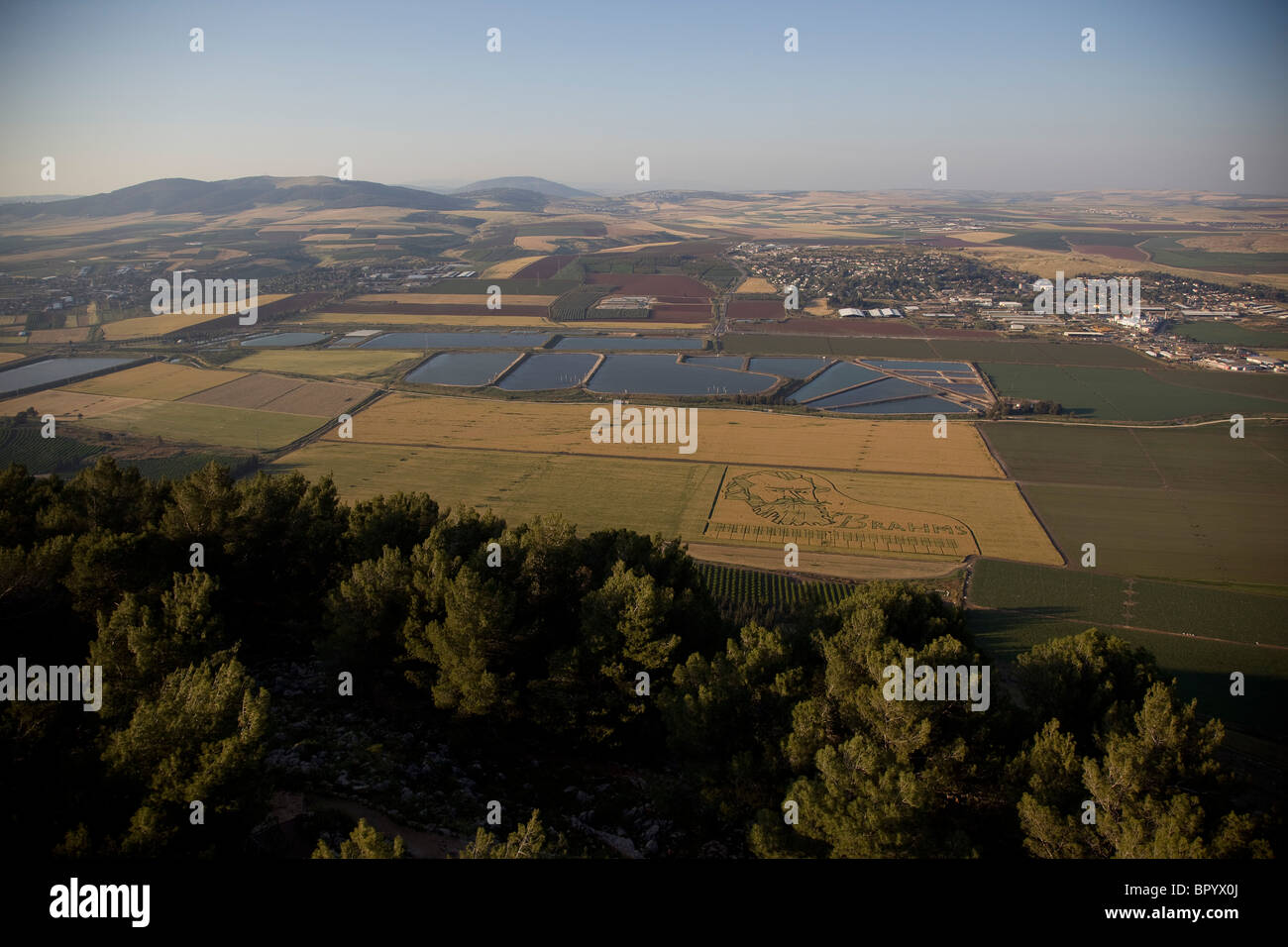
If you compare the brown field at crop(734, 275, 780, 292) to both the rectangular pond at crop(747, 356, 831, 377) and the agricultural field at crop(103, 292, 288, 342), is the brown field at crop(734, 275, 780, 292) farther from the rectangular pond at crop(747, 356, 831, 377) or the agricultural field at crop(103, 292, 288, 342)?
the agricultural field at crop(103, 292, 288, 342)

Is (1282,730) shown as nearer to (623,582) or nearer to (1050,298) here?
(623,582)

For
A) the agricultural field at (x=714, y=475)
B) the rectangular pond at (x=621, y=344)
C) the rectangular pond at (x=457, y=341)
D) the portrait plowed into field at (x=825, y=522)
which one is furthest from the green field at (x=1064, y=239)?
the portrait plowed into field at (x=825, y=522)

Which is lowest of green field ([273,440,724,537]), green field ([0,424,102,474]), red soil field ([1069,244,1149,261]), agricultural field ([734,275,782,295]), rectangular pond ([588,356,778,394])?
green field ([273,440,724,537])

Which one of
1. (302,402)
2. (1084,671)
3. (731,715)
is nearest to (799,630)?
(731,715)

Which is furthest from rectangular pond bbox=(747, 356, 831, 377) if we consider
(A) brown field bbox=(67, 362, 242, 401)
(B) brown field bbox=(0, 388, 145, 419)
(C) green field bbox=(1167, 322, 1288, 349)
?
(B) brown field bbox=(0, 388, 145, 419)

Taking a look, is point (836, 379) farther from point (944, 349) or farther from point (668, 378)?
point (944, 349)

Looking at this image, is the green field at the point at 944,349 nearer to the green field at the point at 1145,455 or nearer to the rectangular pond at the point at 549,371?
the rectangular pond at the point at 549,371
